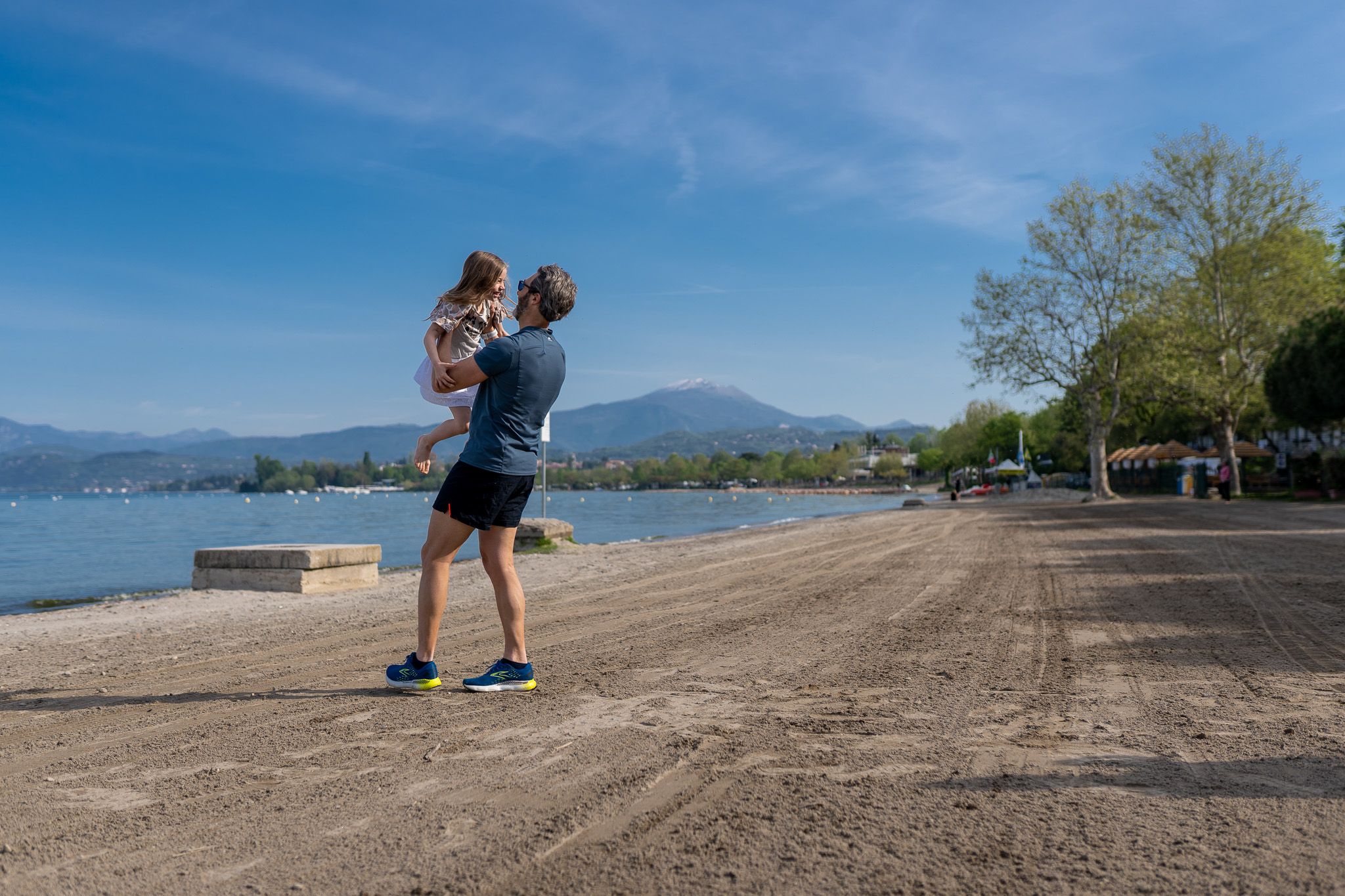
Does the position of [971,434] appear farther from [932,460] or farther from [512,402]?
[512,402]

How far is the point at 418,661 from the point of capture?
13.9 ft

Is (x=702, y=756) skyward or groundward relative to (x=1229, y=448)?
groundward

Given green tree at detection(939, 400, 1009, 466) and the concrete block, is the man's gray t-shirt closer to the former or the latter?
the concrete block

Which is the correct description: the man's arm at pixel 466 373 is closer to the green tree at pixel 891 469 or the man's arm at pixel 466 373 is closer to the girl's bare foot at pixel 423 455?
the girl's bare foot at pixel 423 455

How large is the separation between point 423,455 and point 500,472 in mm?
659

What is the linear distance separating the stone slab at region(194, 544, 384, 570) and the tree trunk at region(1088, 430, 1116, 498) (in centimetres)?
3283

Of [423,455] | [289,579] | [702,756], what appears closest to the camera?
[702,756]


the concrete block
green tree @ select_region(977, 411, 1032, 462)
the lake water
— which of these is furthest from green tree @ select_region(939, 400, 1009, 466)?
the concrete block

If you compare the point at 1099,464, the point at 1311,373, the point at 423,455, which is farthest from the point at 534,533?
the point at 1099,464

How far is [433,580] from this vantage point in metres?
4.18

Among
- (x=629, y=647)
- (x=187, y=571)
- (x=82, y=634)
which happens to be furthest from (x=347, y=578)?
(x=187, y=571)

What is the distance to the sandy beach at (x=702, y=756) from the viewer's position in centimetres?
223

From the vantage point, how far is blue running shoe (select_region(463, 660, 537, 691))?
4230 millimetres

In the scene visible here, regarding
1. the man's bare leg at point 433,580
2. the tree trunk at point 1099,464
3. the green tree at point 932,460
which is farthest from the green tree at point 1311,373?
the green tree at point 932,460
